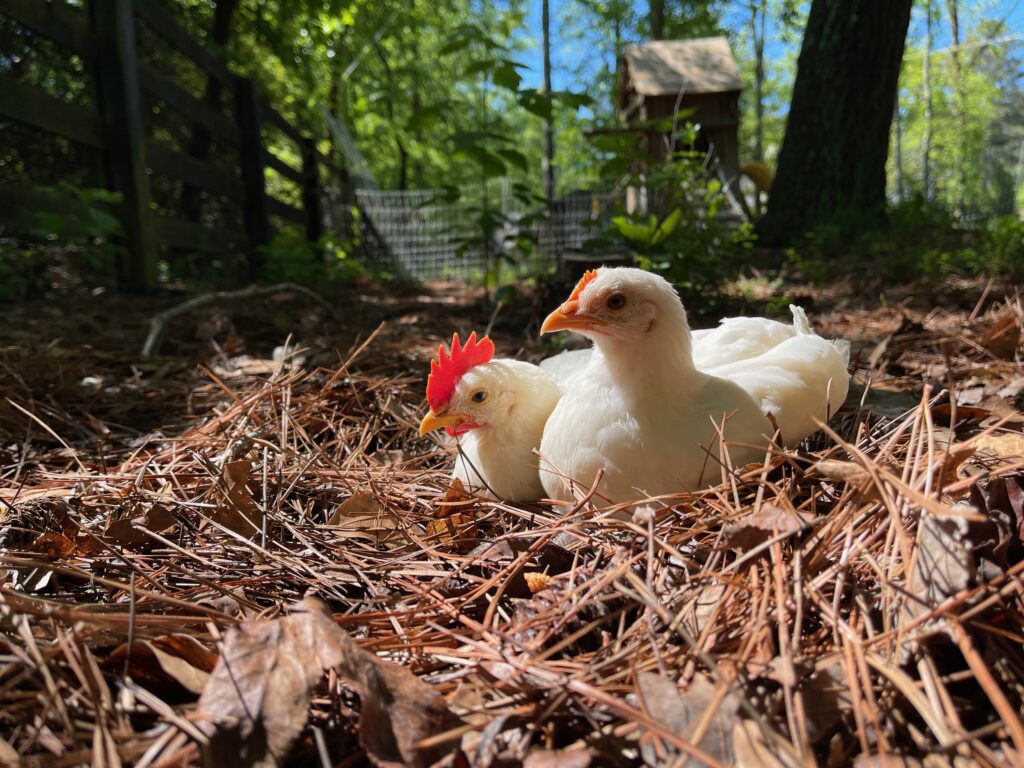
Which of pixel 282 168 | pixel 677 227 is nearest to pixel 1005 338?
pixel 677 227

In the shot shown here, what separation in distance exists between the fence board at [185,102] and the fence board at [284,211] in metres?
0.74

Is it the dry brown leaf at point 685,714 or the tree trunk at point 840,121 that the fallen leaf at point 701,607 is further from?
the tree trunk at point 840,121

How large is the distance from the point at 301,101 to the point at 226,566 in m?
13.3

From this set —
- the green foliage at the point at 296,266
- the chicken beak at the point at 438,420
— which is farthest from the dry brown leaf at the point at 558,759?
the green foliage at the point at 296,266

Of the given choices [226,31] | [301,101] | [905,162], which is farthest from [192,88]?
[905,162]

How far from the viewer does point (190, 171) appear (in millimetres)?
5227

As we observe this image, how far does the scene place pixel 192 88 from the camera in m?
7.04

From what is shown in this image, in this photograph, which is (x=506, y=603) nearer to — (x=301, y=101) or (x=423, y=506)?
(x=423, y=506)

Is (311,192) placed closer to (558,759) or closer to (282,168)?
(282,168)

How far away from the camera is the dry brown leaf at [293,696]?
2.39 ft

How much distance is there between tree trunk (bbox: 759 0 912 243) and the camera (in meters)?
5.50

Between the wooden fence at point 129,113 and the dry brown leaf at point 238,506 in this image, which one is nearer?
the dry brown leaf at point 238,506

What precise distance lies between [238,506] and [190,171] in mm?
4877

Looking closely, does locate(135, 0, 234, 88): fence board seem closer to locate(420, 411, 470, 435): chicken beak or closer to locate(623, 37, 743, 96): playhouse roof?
locate(420, 411, 470, 435): chicken beak
